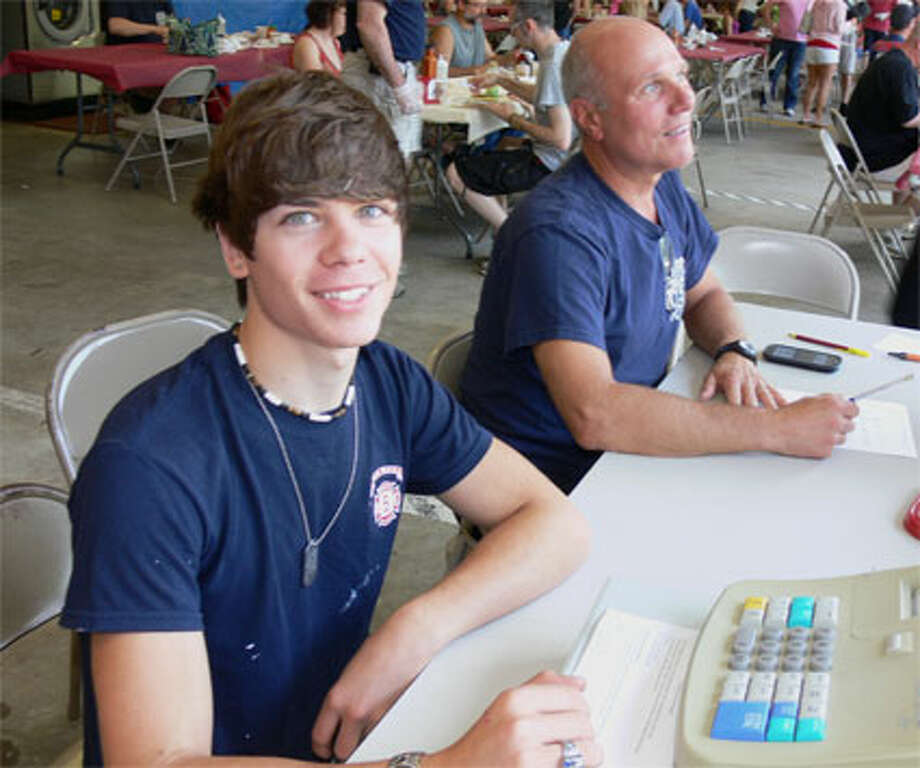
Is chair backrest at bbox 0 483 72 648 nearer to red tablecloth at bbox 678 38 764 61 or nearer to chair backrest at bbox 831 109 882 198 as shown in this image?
chair backrest at bbox 831 109 882 198

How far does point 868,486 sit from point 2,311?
400cm

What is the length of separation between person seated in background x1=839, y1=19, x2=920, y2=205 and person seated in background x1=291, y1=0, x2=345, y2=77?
3.07 m

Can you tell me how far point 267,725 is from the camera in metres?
1.20

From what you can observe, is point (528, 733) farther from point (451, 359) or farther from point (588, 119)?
point (588, 119)

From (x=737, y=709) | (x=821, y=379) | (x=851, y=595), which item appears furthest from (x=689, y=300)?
(x=737, y=709)

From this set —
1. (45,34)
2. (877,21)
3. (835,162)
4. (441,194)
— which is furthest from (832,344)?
(877,21)

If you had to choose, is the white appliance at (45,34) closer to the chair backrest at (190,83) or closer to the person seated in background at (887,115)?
the chair backrest at (190,83)

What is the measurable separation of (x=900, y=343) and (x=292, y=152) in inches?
61.3

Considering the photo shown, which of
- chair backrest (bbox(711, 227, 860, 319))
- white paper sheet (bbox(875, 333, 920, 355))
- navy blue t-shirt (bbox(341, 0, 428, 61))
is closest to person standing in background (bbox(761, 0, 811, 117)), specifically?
navy blue t-shirt (bbox(341, 0, 428, 61))

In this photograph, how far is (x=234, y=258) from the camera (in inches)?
44.3

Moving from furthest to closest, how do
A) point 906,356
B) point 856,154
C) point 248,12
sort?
point 248,12 < point 856,154 < point 906,356

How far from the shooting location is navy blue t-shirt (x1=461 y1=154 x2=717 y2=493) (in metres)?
1.82

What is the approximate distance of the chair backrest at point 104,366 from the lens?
5.46ft

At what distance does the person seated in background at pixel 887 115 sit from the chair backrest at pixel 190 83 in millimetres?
3889
